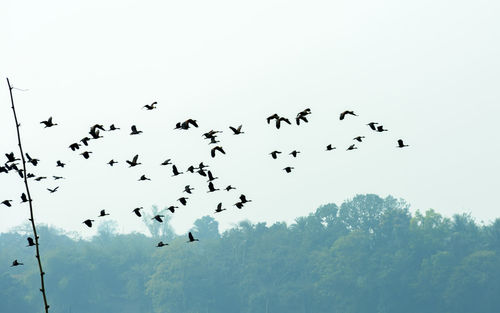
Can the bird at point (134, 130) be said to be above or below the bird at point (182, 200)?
above

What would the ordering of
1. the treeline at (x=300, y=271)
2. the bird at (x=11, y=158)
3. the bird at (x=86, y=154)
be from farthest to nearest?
the treeline at (x=300, y=271) < the bird at (x=86, y=154) < the bird at (x=11, y=158)

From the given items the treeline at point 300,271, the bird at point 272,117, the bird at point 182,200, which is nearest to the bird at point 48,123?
the bird at point 182,200

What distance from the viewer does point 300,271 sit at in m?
105

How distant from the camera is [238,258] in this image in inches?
4365

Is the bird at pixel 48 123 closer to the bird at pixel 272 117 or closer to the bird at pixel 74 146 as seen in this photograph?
the bird at pixel 74 146

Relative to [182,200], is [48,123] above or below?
above

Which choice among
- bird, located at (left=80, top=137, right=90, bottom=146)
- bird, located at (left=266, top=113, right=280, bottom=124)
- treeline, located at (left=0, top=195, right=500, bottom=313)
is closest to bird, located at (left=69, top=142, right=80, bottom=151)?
bird, located at (left=80, top=137, right=90, bottom=146)

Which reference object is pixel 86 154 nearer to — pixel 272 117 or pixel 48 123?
pixel 48 123

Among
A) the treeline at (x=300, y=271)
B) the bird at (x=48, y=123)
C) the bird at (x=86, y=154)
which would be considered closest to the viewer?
the bird at (x=48, y=123)

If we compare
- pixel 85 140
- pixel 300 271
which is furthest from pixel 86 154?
pixel 300 271

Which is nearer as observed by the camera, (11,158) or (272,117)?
(11,158)

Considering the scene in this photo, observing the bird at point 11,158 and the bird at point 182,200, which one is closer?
the bird at point 11,158

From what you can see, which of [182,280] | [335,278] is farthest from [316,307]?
[182,280]

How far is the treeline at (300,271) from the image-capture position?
9275cm
